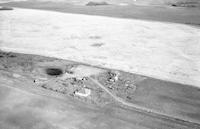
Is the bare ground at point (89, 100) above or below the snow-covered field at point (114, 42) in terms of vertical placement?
below

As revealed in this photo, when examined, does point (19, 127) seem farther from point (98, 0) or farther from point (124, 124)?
point (98, 0)

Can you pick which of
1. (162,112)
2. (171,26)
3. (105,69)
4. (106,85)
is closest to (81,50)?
(105,69)

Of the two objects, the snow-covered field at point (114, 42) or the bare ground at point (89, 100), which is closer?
the bare ground at point (89, 100)

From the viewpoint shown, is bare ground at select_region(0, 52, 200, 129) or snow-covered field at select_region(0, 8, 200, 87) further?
snow-covered field at select_region(0, 8, 200, 87)

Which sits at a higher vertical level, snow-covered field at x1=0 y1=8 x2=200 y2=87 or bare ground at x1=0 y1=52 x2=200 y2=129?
snow-covered field at x1=0 y1=8 x2=200 y2=87

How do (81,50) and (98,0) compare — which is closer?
(81,50)

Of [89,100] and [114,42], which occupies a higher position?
[114,42]

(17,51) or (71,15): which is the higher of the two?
(71,15)

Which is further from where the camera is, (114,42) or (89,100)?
(114,42)
